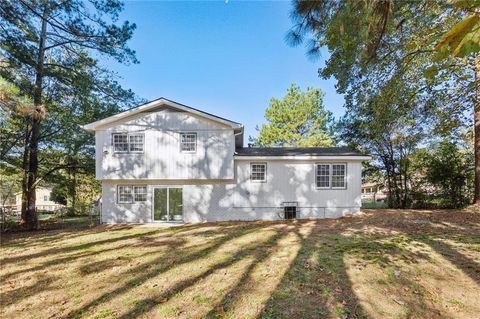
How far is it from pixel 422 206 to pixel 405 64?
11605 mm

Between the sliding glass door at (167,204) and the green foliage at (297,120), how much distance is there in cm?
2122

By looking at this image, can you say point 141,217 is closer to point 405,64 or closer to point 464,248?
point 464,248

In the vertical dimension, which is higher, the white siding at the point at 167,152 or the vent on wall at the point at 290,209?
the white siding at the point at 167,152

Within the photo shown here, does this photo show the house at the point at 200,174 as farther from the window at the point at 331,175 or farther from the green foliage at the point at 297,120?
the green foliage at the point at 297,120

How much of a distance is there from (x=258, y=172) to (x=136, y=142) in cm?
639

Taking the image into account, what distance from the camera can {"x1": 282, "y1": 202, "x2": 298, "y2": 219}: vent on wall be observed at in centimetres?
1421

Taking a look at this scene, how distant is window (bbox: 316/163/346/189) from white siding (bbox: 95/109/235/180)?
462 cm

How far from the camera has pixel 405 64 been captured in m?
11.0

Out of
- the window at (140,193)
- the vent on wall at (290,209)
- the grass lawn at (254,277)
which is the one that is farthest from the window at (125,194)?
the vent on wall at (290,209)

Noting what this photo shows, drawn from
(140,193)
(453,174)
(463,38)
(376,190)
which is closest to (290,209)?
(140,193)

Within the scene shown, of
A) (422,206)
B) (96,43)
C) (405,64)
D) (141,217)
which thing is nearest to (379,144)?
(422,206)

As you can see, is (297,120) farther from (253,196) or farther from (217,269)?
(217,269)

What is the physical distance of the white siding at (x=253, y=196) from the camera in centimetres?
1407

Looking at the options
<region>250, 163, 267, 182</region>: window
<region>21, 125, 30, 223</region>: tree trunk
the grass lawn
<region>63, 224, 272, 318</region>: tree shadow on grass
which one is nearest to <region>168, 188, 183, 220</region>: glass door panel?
<region>250, 163, 267, 182</region>: window
